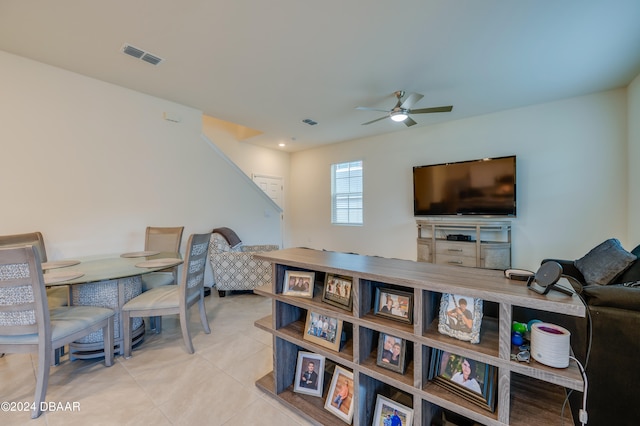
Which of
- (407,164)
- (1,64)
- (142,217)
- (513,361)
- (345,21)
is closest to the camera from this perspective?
(513,361)

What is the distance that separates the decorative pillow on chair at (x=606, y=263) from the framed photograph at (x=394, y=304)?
7.03 ft

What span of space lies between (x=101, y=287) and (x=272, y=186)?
457cm

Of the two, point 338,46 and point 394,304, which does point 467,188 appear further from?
point 394,304

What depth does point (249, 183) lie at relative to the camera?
480cm

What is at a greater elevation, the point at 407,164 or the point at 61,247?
the point at 407,164

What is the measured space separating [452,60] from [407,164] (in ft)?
8.33

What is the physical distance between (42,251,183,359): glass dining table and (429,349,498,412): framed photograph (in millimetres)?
2151

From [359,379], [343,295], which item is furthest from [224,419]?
[343,295]

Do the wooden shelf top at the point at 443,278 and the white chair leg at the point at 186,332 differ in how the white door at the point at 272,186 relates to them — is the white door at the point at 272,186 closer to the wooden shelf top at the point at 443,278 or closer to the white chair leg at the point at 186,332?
the white chair leg at the point at 186,332

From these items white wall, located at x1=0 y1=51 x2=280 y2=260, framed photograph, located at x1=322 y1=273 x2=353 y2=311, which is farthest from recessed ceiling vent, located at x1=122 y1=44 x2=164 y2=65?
framed photograph, located at x1=322 y1=273 x2=353 y2=311

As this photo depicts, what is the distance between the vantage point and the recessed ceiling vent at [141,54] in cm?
254

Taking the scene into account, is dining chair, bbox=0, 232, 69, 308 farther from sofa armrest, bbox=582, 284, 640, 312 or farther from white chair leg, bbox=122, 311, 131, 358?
sofa armrest, bbox=582, 284, 640, 312

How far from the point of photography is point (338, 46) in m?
2.50

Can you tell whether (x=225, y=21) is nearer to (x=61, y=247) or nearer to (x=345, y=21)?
(x=345, y=21)
